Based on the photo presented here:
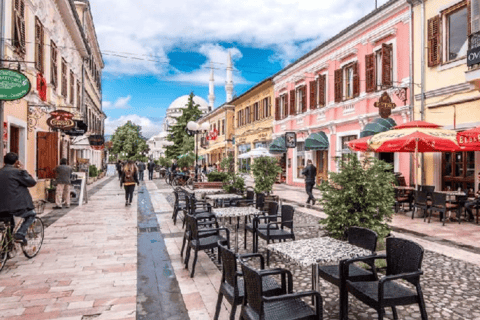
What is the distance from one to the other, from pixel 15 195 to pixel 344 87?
562 inches

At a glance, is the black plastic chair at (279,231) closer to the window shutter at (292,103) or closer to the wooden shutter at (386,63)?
the wooden shutter at (386,63)

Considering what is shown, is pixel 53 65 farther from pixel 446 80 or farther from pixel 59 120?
pixel 446 80

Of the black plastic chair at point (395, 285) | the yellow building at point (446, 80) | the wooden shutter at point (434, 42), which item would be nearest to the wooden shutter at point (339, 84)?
the yellow building at point (446, 80)

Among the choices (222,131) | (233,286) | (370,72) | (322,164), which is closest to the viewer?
(233,286)

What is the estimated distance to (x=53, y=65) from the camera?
541 inches

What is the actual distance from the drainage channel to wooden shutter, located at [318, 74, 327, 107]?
501 inches

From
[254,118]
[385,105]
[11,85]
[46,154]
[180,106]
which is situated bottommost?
[46,154]

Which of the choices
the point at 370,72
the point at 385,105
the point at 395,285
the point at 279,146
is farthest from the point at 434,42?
the point at 279,146

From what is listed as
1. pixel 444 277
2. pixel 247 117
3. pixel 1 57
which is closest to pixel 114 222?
pixel 1 57

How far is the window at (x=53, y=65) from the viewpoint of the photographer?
1344 centimetres

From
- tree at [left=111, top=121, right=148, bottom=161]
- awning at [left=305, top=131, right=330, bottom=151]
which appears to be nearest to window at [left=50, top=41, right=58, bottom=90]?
awning at [left=305, top=131, right=330, bottom=151]

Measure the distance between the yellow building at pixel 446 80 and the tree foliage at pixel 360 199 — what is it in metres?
6.71

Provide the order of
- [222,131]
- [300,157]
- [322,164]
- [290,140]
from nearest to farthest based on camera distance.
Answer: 1. [322,164]
2. [290,140]
3. [300,157]
4. [222,131]

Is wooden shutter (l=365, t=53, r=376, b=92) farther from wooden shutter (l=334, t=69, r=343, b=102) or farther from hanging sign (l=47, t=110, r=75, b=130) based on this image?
hanging sign (l=47, t=110, r=75, b=130)
